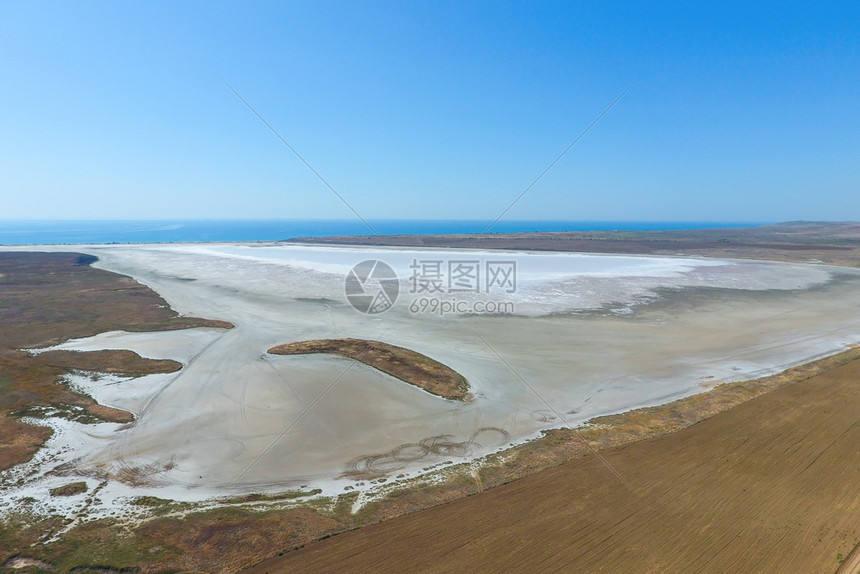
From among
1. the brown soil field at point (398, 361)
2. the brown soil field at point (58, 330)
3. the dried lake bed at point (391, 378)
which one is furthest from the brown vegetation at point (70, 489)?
the brown soil field at point (398, 361)

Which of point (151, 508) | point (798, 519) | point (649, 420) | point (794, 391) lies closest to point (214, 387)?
point (151, 508)

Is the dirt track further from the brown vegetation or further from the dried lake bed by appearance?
the brown vegetation

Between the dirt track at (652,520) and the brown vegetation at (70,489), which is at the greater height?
the brown vegetation at (70,489)

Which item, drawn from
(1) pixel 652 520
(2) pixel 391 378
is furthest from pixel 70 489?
(1) pixel 652 520

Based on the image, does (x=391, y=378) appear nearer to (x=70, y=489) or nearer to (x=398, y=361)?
(x=398, y=361)

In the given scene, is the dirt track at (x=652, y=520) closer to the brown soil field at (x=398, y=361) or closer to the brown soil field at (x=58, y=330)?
the brown soil field at (x=398, y=361)

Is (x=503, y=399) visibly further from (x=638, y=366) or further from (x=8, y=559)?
(x=8, y=559)
